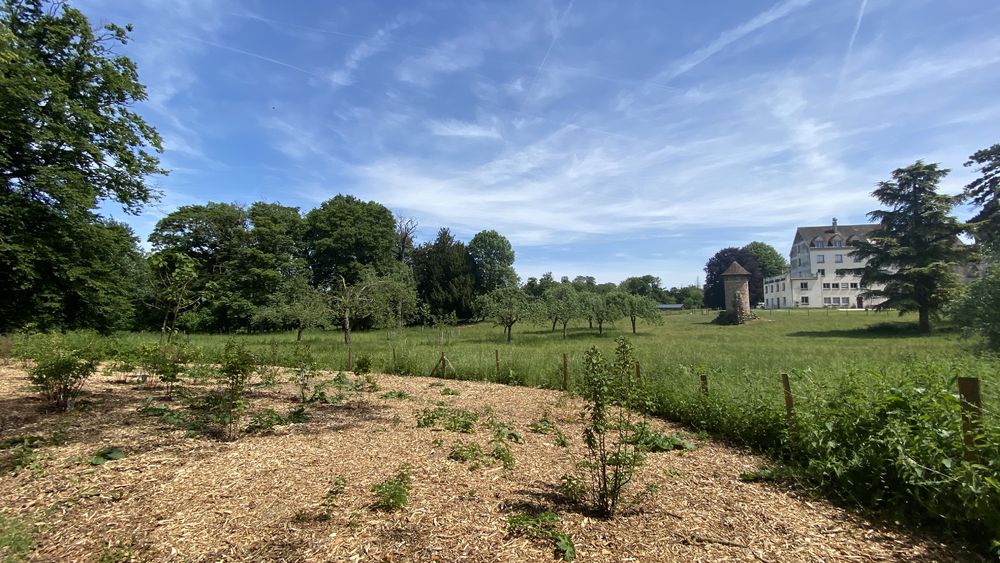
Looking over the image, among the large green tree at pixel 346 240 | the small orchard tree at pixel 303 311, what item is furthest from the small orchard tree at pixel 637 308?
the large green tree at pixel 346 240

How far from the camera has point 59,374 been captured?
5.89 metres

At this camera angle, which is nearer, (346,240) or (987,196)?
(987,196)

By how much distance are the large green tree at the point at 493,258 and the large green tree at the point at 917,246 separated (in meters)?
33.7

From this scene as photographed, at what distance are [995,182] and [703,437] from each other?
110 feet

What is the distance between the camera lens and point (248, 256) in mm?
35000

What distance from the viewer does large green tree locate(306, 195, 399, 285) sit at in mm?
40125

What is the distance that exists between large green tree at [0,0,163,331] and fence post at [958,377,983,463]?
13196mm

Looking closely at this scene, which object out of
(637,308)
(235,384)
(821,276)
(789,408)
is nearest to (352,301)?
(235,384)

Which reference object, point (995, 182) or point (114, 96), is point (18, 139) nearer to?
point (114, 96)

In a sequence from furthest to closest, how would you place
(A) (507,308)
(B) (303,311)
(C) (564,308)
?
1. (C) (564,308)
2. (A) (507,308)
3. (B) (303,311)

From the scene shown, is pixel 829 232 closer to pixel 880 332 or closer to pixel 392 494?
pixel 880 332

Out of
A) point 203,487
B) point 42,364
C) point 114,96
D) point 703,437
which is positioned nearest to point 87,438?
point 42,364

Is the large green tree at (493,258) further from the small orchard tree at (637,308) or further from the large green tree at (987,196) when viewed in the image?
the large green tree at (987,196)

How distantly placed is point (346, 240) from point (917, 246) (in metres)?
42.9
